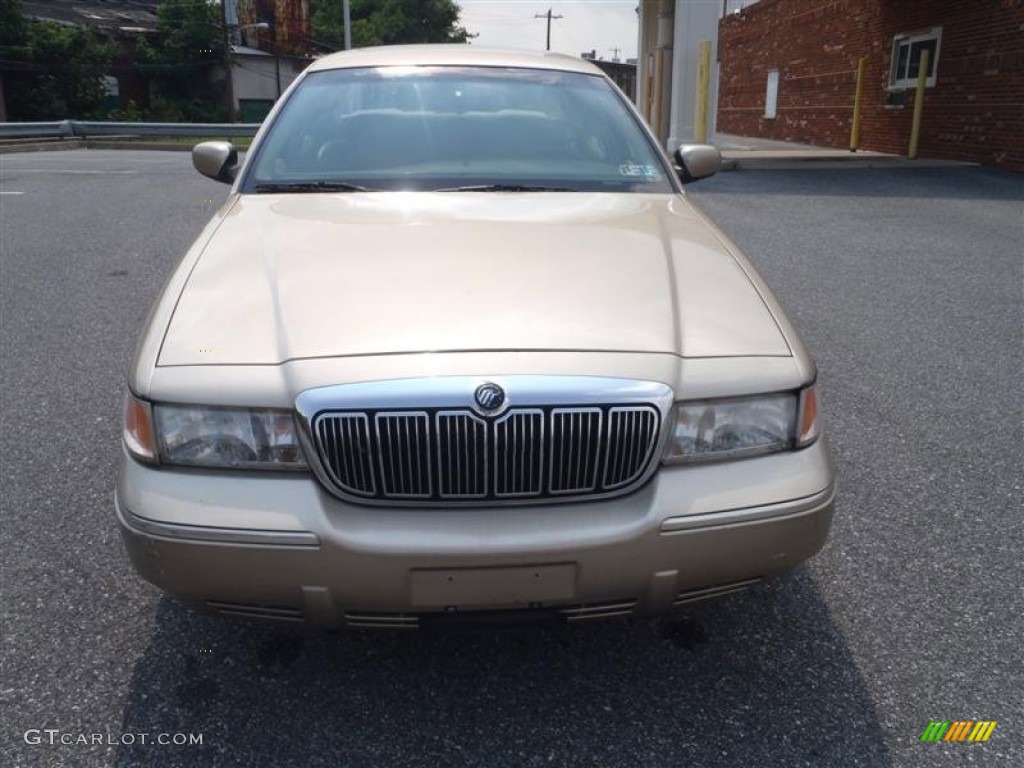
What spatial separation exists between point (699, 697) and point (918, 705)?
0.55 m

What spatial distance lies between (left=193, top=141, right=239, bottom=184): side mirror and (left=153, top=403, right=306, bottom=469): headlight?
2.05 m

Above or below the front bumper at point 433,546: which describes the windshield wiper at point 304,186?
above

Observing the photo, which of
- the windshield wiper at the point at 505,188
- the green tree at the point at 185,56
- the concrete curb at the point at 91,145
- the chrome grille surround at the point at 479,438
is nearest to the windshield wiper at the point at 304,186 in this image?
the windshield wiper at the point at 505,188

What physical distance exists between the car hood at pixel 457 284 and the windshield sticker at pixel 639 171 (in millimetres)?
403

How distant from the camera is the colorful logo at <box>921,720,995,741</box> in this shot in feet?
7.22

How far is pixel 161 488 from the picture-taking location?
2.06m

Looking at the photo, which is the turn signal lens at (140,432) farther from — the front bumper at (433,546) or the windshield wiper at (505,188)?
the windshield wiper at (505,188)

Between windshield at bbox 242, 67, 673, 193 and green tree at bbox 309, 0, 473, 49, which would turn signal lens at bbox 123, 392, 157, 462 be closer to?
windshield at bbox 242, 67, 673, 193

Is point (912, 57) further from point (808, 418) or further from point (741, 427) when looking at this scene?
point (741, 427)

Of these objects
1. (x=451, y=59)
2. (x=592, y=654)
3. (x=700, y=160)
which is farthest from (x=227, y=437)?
(x=700, y=160)

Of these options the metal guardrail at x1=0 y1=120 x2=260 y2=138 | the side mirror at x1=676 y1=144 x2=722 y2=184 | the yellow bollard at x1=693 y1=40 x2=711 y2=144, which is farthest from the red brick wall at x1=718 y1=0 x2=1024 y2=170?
the metal guardrail at x1=0 y1=120 x2=260 y2=138

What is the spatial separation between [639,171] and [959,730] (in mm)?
2168

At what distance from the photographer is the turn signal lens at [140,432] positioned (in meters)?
2.10

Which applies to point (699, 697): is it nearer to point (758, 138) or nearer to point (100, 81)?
point (758, 138)
